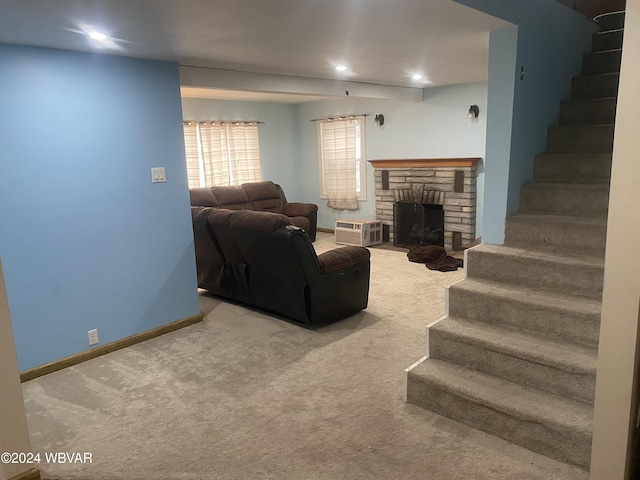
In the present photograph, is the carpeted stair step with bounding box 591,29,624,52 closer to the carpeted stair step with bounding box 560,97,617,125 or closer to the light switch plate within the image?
the carpeted stair step with bounding box 560,97,617,125

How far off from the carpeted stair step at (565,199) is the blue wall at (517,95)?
0.08 meters

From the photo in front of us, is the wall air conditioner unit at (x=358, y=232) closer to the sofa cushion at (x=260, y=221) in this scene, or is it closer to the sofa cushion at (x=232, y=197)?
the sofa cushion at (x=232, y=197)

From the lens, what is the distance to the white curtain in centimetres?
768

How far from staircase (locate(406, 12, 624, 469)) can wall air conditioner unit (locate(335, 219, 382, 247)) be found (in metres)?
3.73

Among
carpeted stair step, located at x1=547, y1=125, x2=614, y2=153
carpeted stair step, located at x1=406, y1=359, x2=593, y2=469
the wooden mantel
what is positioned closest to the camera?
carpeted stair step, located at x1=406, y1=359, x2=593, y2=469

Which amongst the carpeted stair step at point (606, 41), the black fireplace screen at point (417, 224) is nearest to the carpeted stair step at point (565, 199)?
the carpeted stair step at point (606, 41)

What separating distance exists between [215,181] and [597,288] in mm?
5822

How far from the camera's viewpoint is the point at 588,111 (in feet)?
11.6

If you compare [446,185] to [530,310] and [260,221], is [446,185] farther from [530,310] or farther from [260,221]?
[530,310]

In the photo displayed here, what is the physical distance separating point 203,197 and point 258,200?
0.99 meters

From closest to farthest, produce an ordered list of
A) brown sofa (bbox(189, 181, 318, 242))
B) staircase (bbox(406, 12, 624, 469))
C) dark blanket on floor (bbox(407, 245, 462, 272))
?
staircase (bbox(406, 12, 624, 469)), dark blanket on floor (bbox(407, 245, 462, 272)), brown sofa (bbox(189, 181, 318, 242))

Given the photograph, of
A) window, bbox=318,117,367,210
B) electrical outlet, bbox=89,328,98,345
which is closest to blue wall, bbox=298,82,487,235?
window, bbox=318,117,367,210

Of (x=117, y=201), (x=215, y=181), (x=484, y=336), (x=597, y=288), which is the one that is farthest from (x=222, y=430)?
(x=215, y=181)

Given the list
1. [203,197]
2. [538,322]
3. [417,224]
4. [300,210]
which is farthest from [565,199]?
[203,197]
